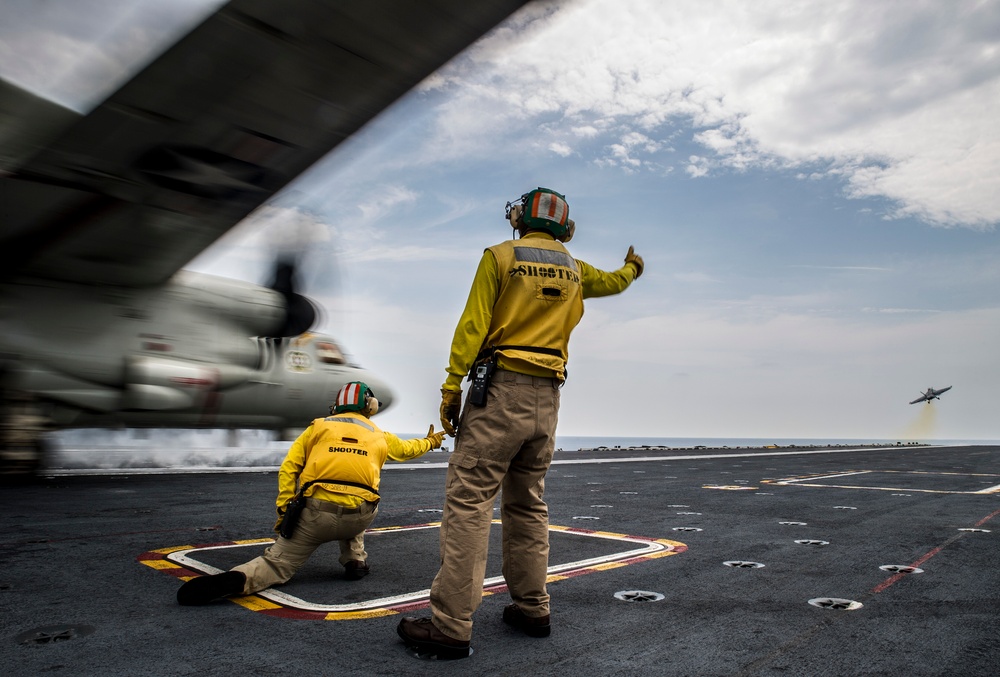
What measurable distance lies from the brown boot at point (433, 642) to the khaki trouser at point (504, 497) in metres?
0.04

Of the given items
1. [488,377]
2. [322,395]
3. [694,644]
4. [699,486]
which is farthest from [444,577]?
[322,395]

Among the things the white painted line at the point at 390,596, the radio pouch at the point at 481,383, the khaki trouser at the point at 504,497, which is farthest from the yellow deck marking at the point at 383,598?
the radio pouch at the point at 481,383

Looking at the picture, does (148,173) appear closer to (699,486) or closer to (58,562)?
(58,562)

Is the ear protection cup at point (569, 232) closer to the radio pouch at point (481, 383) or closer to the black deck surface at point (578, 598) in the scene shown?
the radio pouch at point (481, 383)

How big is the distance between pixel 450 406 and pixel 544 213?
1398 millimetres

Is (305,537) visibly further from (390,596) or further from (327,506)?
(390,596)

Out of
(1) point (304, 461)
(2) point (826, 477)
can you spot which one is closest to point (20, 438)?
(1) point (304, 461)

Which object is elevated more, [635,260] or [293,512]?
[635,260]

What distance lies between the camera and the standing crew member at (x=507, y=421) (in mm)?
3699

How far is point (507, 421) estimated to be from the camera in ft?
12.6

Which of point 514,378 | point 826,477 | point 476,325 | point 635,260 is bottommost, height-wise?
point 826,477

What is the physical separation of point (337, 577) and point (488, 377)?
245 cm

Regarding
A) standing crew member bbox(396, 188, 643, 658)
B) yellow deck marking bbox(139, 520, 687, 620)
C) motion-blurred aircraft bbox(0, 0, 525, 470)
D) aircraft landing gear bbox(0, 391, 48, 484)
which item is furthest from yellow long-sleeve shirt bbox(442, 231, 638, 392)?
aircraft landing gear bbox(0, 391, 48, 484)

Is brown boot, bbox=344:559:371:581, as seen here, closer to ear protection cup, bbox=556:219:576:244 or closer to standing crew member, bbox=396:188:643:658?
standing crew member, bbox=396:188:643:658
